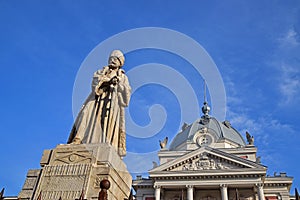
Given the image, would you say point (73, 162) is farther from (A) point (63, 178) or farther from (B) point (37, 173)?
(B) point (37, 173)

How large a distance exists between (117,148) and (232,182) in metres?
31.3

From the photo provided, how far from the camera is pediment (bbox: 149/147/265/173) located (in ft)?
113

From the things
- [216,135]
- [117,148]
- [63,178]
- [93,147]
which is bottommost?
[63,178]

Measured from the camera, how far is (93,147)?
4.51m

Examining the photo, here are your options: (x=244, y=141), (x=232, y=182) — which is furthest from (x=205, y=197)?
(x=244, y=141)

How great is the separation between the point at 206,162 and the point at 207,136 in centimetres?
1076

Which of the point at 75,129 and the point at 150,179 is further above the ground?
the point at 150,179

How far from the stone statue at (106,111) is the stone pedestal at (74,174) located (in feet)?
1.41

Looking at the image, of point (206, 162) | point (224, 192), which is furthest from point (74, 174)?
point (206, 162)

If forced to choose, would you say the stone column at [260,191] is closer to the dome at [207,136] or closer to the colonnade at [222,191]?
the colonnade at [222,191]

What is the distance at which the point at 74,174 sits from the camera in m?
4.13

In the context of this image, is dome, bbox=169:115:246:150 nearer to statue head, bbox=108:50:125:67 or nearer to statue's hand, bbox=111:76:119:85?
statue head, bbox=108:50:125:67

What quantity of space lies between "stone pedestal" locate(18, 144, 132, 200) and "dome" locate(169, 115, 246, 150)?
134 ft

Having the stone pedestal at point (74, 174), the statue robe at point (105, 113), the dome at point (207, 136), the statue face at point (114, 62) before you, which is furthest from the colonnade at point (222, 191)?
the stone pedestal at point (74, 174)
